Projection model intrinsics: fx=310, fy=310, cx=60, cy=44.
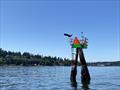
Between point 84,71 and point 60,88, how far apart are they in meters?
11.2

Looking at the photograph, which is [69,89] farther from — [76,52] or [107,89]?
[76,52]

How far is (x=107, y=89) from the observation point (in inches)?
1709

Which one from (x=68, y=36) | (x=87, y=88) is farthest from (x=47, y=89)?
(x=68, y=36)

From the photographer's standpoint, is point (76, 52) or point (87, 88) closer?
point (87, 88)

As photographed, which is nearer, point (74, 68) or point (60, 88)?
point (60, 88)

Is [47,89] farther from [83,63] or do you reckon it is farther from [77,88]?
[83,63]

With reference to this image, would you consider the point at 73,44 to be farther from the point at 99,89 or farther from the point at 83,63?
A: the point at 99,89

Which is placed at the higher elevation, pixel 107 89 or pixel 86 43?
pixel 86 43

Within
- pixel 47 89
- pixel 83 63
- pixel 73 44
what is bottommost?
pixel 47 89

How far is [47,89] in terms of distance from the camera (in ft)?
145

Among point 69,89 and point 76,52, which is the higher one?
point 76,52

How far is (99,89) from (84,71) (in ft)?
40.0

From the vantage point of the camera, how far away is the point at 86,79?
55844 mm

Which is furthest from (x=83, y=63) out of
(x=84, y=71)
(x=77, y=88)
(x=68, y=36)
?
(x=77, y=88)
